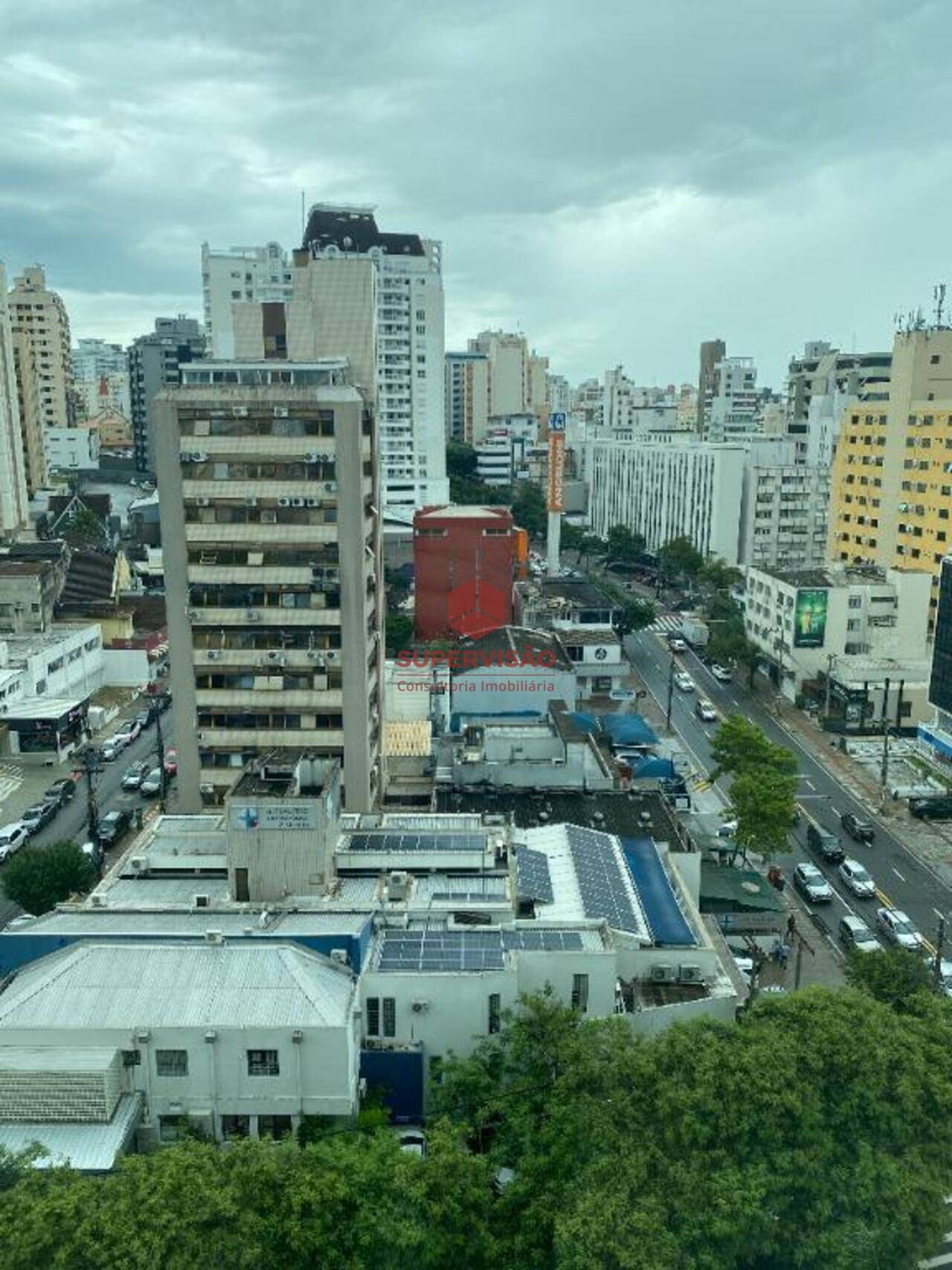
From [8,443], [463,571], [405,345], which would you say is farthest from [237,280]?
[463,571]

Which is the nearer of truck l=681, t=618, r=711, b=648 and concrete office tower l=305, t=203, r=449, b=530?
truck l=681, t=618, r=711, b=648

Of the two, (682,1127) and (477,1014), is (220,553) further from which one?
(682,1127)

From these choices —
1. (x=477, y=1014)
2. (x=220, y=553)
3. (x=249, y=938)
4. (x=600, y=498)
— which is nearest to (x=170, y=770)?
(x=220, y=553)

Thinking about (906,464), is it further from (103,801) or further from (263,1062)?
(263,1062)

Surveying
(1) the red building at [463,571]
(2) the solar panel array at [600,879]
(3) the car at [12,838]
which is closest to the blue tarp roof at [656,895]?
(2) the solar panel array at [600,879]

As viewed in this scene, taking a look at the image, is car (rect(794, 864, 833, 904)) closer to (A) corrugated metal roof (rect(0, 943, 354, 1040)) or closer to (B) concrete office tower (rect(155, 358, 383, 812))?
(B) concrete office tower (rect(155, 358, 383, 812))

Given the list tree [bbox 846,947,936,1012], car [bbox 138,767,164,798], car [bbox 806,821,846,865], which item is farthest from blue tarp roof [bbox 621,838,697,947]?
car [bbox 138,767,164,798]
